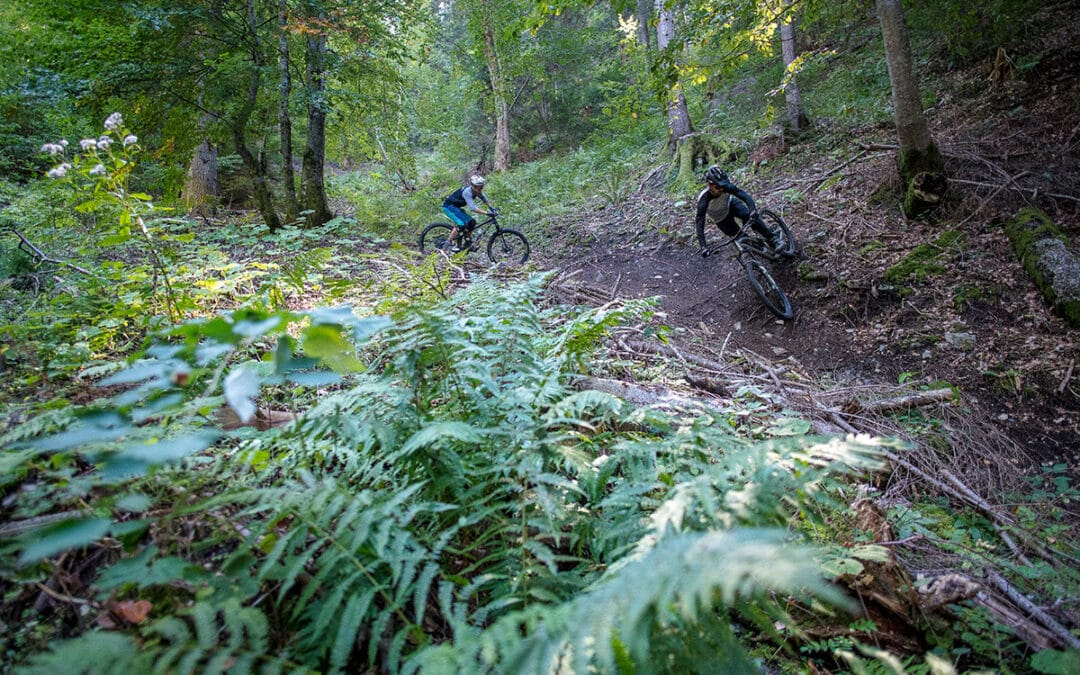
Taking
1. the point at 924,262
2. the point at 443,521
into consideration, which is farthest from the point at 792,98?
the point at 443,521

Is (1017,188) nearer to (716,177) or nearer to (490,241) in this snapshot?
(716,177)

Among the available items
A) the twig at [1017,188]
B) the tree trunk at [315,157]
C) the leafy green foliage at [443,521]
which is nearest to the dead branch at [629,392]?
the leafy green foliage at [443,521]

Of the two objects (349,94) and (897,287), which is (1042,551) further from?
(349,94)

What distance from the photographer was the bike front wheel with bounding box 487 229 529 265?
10562mm

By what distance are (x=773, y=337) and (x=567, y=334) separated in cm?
489

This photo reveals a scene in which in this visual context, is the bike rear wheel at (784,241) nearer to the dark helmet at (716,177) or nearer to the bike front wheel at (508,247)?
the dark helmet at (716,177)

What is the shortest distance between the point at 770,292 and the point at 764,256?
27.2 inches

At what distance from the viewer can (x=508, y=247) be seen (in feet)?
35.9

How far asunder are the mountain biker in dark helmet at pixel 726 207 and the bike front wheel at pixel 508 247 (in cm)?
392

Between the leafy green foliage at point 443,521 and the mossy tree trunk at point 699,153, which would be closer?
the leafy green foliage at point 443,521

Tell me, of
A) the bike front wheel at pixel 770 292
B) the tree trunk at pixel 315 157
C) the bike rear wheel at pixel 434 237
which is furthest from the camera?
the bike rear wheel at pixel 434 237

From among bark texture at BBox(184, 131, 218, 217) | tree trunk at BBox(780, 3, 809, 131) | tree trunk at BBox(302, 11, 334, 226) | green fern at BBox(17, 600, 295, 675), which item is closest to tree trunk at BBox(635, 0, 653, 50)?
tree trunk at BBox(780, 3, 809, 131)

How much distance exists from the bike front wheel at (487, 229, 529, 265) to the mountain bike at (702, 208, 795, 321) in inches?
165

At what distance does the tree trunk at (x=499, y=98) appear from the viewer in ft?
58.6
